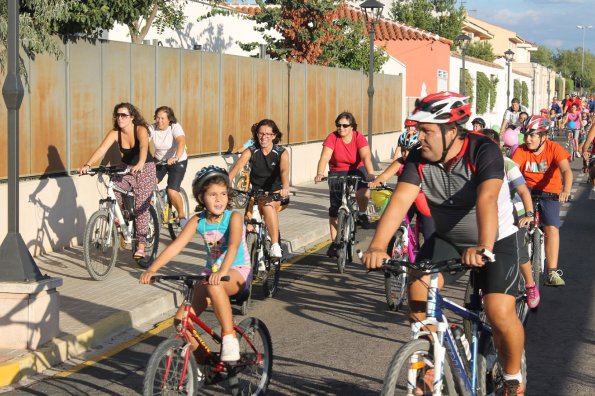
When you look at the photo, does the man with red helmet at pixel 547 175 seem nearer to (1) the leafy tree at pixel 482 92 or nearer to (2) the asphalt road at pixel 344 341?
(2) the asphalt road at pixel 344 341

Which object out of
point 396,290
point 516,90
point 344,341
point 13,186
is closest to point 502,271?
point 344,341

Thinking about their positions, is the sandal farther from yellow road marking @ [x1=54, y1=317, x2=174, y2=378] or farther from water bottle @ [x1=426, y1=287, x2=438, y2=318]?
water bottle @ [x1=426, y1=287, x2=438, y2=318]

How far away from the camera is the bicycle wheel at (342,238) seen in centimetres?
1199

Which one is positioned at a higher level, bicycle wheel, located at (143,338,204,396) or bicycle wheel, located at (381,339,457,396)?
bicycle wheel, located at (381,339,457,396)

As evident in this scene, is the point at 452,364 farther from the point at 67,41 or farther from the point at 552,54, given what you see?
the point at 552,54

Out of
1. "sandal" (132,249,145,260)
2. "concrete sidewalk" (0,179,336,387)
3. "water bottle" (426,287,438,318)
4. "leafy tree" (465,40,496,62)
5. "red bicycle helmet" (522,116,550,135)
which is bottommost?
"concrete sidewalk" (0,179,336,387)

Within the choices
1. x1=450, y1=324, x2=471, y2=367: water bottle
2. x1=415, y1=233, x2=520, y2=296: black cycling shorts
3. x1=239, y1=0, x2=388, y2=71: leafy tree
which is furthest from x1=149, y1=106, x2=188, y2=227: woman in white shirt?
x1=239, y1=0, x2=388, y2=71: leafy tree

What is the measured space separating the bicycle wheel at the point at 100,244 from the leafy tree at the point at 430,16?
4935 cm

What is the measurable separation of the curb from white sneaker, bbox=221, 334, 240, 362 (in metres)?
1.83

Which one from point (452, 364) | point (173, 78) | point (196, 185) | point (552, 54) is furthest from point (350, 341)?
point (552, 54)

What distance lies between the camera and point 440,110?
5211 mm

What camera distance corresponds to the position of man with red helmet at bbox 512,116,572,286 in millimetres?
10383

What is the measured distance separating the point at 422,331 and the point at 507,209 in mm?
1027

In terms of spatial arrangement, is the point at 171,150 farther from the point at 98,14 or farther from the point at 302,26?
the point at 302,26
